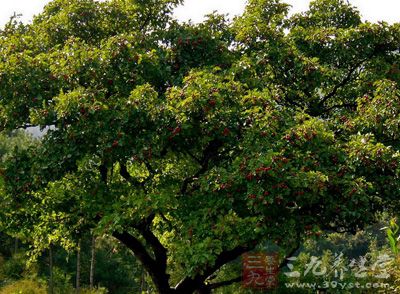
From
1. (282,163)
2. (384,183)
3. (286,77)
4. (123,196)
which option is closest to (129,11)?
→ (286,77)

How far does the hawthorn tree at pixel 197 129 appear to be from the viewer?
9.95 m

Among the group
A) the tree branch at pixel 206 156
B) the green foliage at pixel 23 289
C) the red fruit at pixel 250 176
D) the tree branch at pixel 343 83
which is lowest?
the green foliage at pixel 23 289

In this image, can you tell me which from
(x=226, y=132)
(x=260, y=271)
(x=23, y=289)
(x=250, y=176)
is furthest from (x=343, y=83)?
(x=23, y=289)

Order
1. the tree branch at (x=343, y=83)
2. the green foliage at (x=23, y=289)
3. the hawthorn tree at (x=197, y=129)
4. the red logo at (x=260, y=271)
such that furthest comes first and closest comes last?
the green foliage at (x=23, y=289) < the red logo at (x=260, y=271) < the tree branch at (x=343, y=83) < the hawthorn tree at (x=197, y=129)

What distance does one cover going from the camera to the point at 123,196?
11.7 m

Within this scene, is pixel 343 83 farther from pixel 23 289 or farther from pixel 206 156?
pixel 23 289

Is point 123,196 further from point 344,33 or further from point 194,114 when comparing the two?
point 344,33

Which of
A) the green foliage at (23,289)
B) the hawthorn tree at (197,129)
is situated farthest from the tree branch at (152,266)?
the green foliage at (23,289)

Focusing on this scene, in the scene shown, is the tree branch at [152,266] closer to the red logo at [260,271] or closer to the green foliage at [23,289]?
the red logo at [260,271]

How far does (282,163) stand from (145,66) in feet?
14.9

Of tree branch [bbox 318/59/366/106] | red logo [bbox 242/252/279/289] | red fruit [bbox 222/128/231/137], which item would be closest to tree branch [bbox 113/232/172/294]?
red logo [bbox 242/252/279/289]

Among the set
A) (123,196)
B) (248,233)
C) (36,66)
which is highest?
(36,66)

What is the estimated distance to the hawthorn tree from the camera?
32.6 ft

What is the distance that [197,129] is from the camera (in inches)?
419
